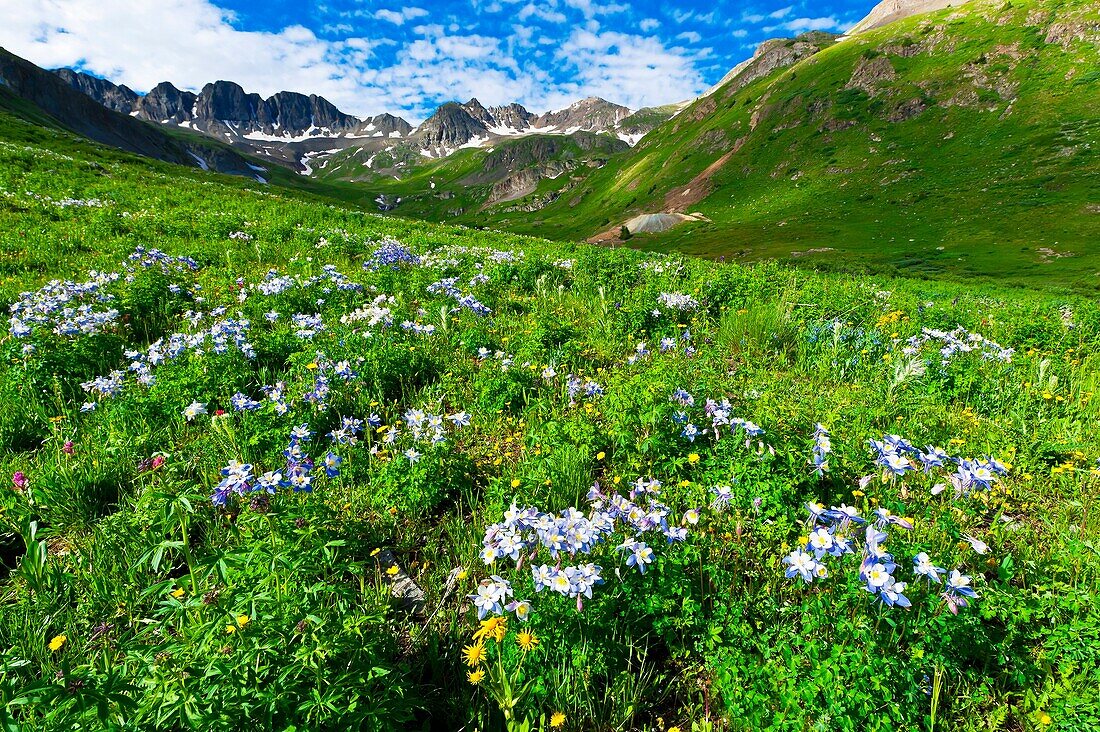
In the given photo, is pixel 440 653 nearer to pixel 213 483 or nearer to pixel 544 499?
pixel 544 499

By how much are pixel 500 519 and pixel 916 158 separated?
A: 125052 millimetres

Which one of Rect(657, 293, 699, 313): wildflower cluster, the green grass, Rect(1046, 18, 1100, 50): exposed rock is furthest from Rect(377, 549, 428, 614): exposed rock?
Rect(1046, 18, 1100, 50): exposed rock

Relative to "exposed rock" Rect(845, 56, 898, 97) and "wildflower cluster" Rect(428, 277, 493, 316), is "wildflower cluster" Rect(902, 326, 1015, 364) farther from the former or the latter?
"exposed rock" Rect(845, 56, 898, 97)

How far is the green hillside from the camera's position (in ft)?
204

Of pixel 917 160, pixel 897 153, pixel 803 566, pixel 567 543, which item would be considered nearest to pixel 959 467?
pixel 803 566

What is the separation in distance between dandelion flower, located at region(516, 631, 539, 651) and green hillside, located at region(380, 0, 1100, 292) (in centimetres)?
5330

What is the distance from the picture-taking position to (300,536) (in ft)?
9.36

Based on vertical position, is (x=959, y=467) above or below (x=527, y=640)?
above

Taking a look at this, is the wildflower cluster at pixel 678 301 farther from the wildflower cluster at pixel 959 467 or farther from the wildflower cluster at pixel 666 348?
the wildflower cluster at pixel 959 467

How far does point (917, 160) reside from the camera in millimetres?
93625

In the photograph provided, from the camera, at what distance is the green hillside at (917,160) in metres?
62.3

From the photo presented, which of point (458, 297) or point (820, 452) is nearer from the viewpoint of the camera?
point (820, 452)

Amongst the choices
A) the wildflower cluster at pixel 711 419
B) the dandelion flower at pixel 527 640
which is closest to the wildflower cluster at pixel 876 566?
the wildflower cluster at pixel 711 419

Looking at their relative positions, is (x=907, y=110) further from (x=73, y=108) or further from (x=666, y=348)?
(x=73, y=108)
